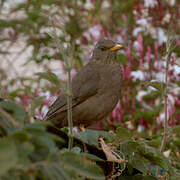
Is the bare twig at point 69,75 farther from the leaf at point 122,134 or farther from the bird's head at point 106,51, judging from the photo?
the bird's head at point 106,51

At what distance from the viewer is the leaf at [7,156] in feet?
2.32

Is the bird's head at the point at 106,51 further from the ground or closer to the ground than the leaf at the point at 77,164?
closer to the ground

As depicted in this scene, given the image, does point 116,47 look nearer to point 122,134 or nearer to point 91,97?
point 91,97

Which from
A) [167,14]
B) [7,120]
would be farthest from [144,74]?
[7,120]

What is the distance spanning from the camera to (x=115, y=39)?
4055 mm

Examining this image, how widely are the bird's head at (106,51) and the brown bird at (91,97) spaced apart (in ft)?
0.33

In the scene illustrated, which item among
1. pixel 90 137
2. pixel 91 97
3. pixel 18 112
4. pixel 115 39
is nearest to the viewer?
pixel 18 112

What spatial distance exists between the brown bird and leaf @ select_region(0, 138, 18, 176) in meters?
2.06

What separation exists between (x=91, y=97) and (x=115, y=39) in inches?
50.4

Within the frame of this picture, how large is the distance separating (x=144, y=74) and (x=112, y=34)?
3.01 feet

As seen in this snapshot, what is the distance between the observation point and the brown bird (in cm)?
287

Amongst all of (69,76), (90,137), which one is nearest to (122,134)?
(90,137)

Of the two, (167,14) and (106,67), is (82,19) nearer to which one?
(167,14)

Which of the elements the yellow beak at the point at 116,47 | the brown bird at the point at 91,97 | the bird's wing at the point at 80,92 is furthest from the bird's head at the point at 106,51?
the bird's wing at the point at 80,92
